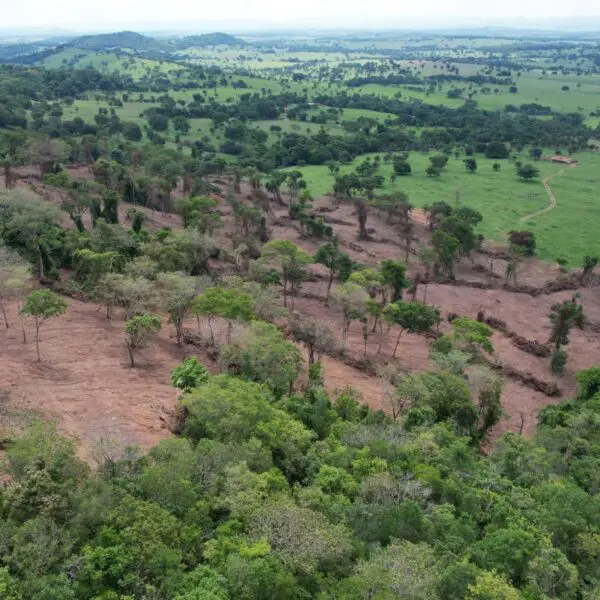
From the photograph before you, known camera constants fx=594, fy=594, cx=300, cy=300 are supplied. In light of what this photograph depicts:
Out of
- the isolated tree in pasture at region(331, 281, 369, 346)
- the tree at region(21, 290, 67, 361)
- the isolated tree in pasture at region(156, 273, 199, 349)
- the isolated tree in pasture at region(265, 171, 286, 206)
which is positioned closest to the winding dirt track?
the isolated tree in pasture at region(265, 171, 286, 206)

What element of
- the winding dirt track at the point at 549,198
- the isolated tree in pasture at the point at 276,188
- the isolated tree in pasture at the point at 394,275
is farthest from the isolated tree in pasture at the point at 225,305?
the winding dirt track at the point at 549,198

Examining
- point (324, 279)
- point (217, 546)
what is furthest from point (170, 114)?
point (217, 546)

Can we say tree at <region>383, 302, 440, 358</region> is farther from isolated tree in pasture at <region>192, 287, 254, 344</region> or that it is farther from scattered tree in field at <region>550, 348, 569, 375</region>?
isolated tree in pasture at <region>192, 287, 254, 344</region>

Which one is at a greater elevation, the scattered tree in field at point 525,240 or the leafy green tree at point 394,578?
the leafy green tree at point 394,578

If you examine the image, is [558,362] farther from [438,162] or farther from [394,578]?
[438,162]

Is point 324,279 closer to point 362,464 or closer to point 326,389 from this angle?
point 326,389

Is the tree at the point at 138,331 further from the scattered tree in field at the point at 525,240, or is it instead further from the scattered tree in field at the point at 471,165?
the scattered tree in field at the point at 471,165
